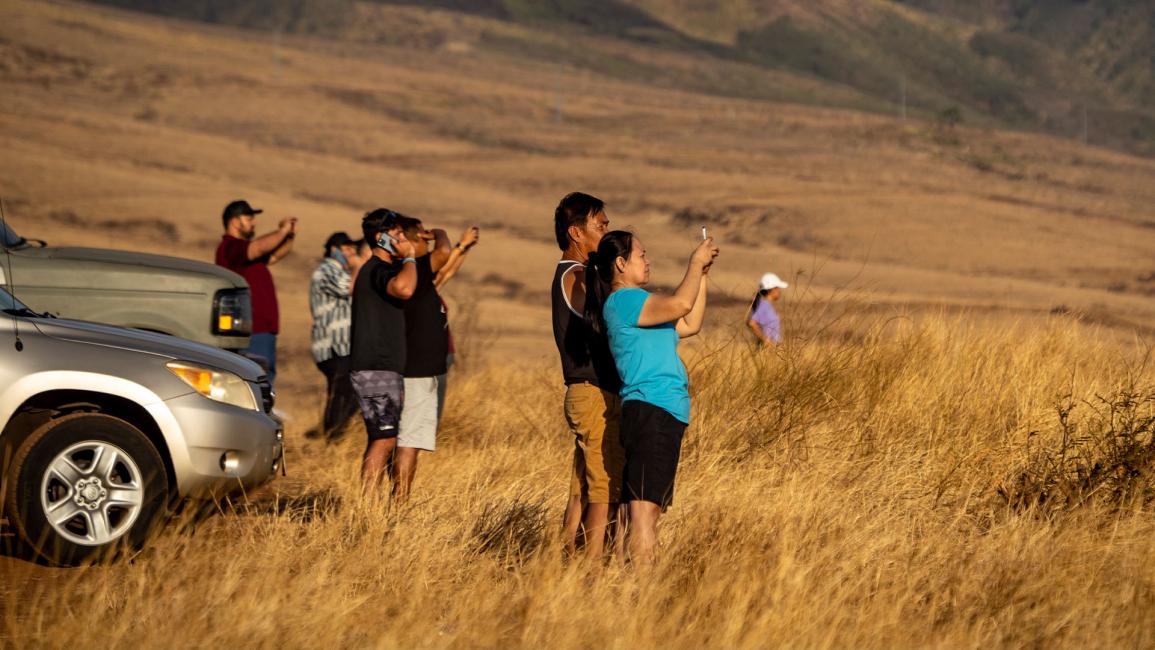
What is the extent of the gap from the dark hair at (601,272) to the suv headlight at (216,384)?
184 cm

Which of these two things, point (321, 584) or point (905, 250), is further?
point (905, 250)

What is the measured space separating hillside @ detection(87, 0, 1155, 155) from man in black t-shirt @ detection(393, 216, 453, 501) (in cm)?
9943

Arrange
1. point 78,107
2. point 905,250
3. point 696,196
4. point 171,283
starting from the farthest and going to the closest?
point 78,107
point 696,196
point 905,250
point 171,283

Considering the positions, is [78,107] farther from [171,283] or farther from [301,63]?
[171,283]

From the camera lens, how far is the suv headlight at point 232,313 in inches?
355

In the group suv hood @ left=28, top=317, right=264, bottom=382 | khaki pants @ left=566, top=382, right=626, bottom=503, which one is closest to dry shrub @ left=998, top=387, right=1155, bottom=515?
khaki pants @ left=566, top=382, right=626, bottom=503

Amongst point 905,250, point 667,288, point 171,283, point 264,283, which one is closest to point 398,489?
point 171,283

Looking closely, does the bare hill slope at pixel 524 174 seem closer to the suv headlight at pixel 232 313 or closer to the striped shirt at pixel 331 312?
the striped shirt at pixel 331 312

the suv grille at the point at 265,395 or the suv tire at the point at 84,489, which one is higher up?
the suv grille at the point at 265,395

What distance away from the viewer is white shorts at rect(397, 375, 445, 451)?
7.25m

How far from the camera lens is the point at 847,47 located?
151 metres

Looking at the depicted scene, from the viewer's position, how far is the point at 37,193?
33.8 metres

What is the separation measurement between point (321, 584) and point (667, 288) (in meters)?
21.5

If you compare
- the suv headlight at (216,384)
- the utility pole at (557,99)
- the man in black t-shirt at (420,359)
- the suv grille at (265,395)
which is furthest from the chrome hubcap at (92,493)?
the utility pole at (557,99)
